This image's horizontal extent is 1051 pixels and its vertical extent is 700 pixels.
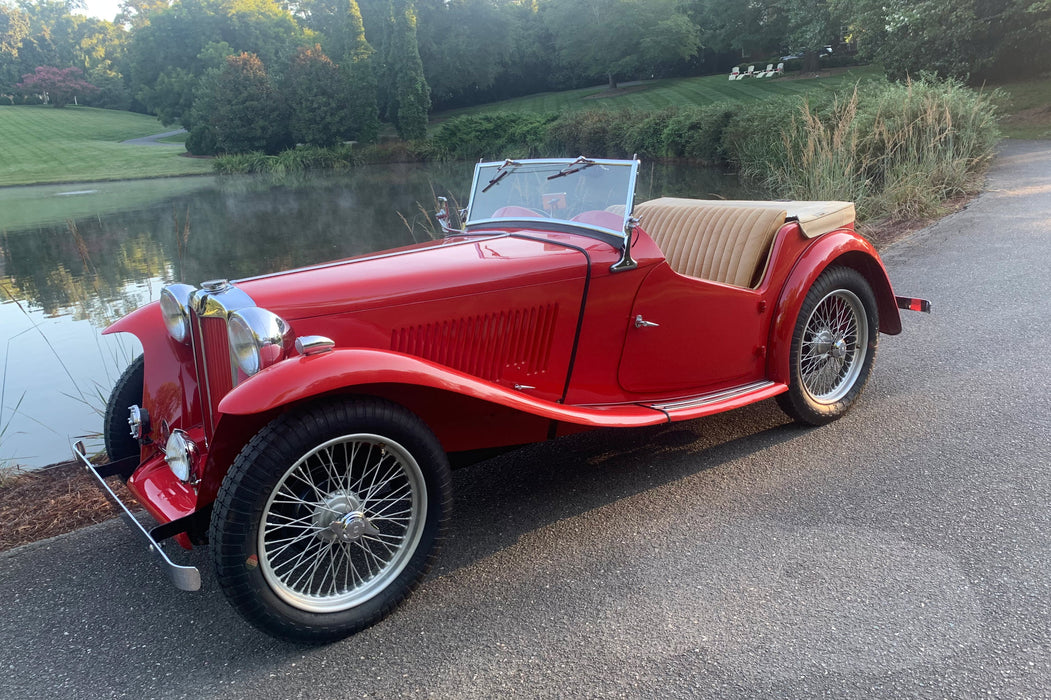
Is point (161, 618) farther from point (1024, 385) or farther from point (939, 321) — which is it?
point (939, 321)

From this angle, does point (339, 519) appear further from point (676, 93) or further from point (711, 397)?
point (676, 93)

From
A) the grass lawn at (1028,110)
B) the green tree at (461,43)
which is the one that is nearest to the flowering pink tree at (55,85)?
the green tree at (461,43)

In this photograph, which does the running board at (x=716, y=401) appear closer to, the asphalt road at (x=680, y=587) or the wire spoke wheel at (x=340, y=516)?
the asphalt road at (x=680, y=587)

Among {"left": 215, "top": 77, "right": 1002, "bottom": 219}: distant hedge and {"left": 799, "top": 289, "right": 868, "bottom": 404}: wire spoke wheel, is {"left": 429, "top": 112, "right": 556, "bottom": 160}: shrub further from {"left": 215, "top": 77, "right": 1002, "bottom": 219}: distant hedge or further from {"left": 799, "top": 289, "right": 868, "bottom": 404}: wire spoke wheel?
{"left": 799, "top": 289, "right": 868, "bottom": 404}: wire spoke wheel

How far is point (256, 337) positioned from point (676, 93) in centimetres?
4150

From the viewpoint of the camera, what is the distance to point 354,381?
2.28 metres

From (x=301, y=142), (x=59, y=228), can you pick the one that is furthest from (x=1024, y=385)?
(x=301, y=142)

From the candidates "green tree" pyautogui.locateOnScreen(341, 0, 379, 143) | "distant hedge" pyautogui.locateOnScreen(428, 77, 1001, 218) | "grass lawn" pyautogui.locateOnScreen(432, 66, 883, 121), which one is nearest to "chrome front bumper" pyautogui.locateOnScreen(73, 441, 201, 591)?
"distant hedge" pyautogui.locateOnScreen(428, 77, 1001, 218)

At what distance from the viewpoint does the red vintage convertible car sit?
2.31 meters

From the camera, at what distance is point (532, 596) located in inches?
102

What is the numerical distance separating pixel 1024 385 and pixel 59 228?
1911 centimetres

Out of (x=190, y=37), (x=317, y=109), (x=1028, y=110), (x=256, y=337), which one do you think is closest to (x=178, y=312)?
(x=256, y=337)

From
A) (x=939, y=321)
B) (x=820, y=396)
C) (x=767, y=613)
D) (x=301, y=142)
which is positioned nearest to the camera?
(x=767, y=613)

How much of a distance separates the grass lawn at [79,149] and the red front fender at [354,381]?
3599cm
